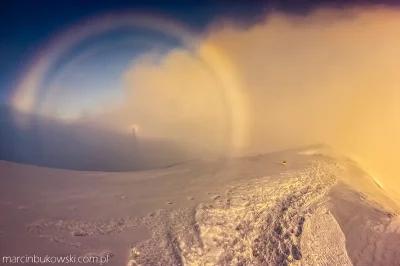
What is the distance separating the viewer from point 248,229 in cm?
429

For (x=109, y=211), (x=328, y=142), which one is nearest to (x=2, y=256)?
(x=109, y=211)

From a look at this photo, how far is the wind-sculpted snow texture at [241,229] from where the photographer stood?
3639 millimetres

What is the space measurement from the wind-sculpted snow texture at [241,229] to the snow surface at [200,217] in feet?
0.05

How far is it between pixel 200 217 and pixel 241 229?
1.99 feet

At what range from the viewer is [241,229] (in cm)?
427

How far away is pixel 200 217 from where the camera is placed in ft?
14.7

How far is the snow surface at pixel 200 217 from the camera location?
363 centimetres

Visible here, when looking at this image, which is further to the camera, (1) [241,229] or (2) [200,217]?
(2) [200,217]

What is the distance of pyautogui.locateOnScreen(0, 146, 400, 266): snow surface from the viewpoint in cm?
363

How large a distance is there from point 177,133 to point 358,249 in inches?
219

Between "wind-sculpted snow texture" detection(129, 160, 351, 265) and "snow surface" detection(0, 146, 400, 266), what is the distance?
0.01 m

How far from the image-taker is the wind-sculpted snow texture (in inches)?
143

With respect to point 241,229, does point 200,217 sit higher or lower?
higher

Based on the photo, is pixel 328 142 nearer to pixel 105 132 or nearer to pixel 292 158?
pixel 292 158
